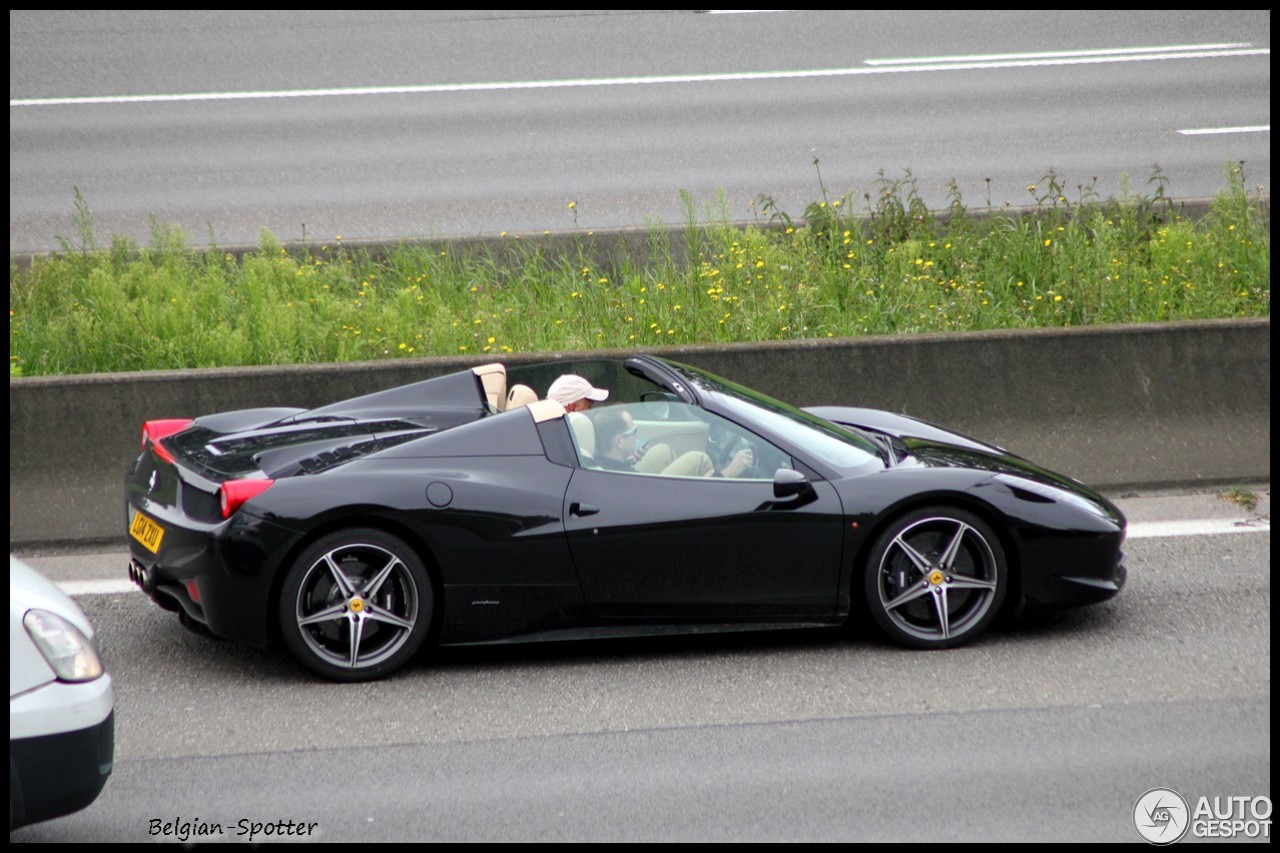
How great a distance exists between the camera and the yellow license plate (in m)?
5.51

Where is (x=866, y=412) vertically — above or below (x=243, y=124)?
below

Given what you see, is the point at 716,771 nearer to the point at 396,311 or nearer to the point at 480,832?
the point at 480,832

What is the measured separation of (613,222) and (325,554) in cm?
721

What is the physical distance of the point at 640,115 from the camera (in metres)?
16.1

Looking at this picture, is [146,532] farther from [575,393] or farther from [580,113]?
[580,113]

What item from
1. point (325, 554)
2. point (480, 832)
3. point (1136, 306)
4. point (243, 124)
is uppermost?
point (243, 124)

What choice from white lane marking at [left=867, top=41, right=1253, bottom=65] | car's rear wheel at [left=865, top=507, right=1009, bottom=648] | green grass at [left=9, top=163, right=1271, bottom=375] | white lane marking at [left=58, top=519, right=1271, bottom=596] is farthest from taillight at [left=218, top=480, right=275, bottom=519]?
white lane marking at [left=867, top=41, right=1253, bottom=65]

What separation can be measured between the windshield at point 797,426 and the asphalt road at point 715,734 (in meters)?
0.77

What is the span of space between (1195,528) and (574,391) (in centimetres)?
344

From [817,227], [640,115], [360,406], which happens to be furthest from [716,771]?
Result: [640,115]

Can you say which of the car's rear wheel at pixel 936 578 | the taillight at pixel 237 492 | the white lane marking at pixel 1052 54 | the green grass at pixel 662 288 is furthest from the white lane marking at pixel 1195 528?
the white lane marking at pixel 1052 54
